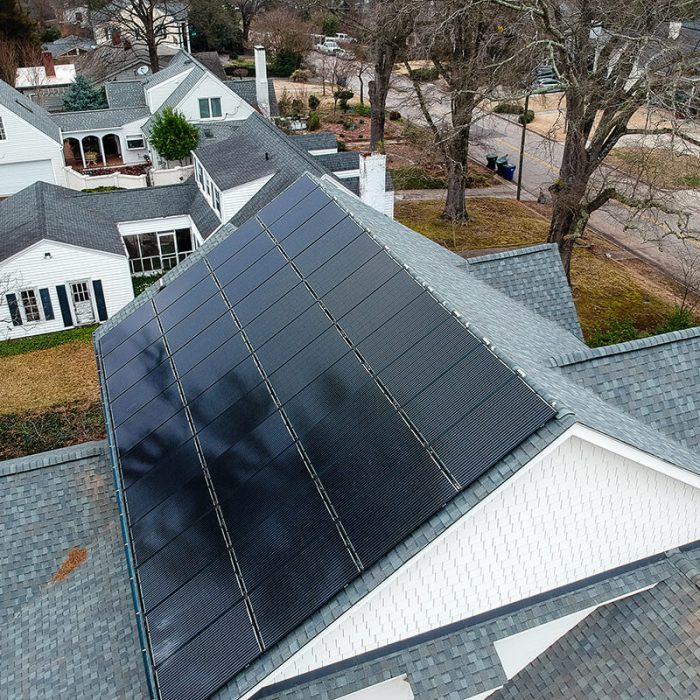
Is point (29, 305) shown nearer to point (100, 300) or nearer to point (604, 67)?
point (100, 300)

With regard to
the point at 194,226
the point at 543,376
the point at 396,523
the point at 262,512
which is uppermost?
the point at 543,376

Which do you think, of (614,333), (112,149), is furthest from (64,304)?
(112,149)

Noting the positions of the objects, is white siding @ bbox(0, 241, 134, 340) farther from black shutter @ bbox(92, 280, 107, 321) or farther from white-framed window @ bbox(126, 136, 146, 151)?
white-framed window @ bbox(126, 136, 146, 151)

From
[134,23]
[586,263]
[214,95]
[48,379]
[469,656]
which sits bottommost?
[48,379]

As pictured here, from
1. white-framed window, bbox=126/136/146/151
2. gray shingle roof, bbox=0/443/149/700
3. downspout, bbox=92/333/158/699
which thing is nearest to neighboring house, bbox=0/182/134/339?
downspout, bbox=92/333/158/699

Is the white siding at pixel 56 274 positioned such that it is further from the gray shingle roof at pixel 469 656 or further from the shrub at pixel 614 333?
the gray shingle roof at pixel 469 656

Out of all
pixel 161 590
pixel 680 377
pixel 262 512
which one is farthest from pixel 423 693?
pixel 680 377

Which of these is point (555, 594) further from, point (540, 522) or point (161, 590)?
point (161, 590)
